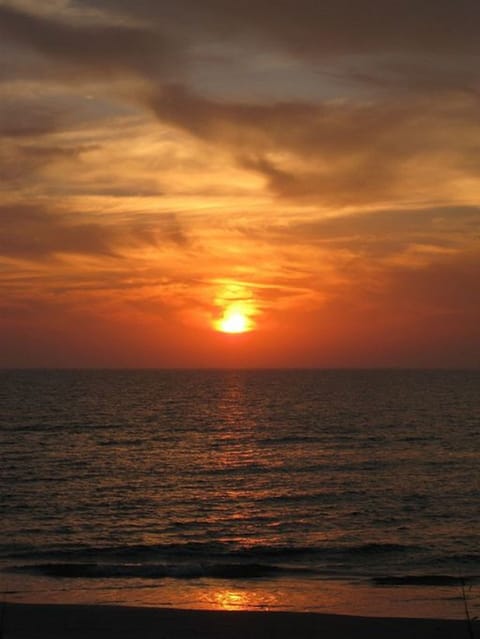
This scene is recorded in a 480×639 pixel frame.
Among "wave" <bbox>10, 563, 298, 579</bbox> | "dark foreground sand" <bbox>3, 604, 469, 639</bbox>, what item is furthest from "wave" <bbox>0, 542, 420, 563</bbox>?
"dark foreground sand" <bbox>3, 604, 469, 639</bbox>

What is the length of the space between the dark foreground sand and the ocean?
1.48m

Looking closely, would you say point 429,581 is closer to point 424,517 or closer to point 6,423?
point 424,517

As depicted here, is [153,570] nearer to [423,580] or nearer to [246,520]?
[246,520]

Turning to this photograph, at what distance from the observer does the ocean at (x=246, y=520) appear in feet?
82.6

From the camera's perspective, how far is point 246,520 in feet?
119

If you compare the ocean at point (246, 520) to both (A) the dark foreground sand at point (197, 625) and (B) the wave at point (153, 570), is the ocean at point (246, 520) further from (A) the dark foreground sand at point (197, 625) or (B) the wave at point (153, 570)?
(A) the dark foreground sand at point (197, 625)

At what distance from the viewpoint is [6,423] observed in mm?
85188

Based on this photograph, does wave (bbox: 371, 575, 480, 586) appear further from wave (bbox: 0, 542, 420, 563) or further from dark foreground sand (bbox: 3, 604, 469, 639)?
dark foreground sand (bbox: 3, 604, 469, 639)

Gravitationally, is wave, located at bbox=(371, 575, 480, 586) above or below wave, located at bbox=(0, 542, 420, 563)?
below

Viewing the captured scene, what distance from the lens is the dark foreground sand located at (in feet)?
64.8

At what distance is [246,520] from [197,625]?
15659 millimetres

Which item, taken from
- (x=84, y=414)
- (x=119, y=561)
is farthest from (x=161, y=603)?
(x=84, y=414)

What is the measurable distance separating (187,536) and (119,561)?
15.4 ft

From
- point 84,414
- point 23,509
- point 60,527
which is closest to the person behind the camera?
point 60,527
